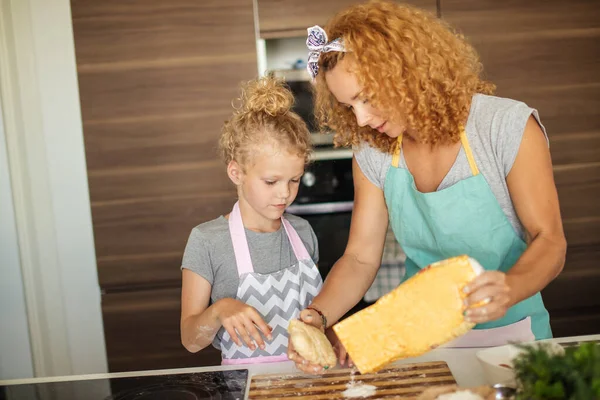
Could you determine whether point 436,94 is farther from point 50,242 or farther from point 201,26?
point 50,242

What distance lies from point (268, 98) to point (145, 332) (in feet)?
5.14

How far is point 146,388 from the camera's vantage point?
131 cm

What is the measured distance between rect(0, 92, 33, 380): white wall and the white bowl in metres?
2.07

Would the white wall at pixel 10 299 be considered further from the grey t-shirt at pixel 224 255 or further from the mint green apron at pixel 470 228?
the mint green apron at pixel 470 228

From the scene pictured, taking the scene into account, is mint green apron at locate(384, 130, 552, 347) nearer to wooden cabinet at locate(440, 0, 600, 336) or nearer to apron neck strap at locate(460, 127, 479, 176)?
apron neck strap at locate(460, 127, 479, 176)

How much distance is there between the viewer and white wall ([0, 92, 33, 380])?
259cm

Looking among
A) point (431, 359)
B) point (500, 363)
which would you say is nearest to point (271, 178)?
point (431, 359)

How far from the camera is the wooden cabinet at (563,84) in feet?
9.00

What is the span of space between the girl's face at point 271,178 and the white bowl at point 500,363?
0.64m

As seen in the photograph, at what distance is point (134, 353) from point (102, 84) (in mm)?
Result: 1186

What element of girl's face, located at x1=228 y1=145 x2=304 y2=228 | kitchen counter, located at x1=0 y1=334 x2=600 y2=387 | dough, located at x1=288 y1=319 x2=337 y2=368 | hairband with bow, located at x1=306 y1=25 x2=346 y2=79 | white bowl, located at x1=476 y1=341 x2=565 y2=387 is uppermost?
hairband with bow, located at x1=306 y1=25 x2=346 y2=79

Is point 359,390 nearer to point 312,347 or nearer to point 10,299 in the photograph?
point 312,347

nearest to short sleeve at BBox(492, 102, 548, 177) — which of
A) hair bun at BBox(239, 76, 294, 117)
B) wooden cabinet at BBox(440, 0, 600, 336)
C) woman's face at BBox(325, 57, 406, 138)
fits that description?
woman's face at BBox(325, 57, 406, 138)

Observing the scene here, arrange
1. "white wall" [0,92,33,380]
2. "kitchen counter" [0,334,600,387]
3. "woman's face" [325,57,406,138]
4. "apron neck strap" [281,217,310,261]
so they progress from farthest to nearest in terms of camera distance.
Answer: "white wall" [0,92,33,380] → "apron neck strap" [281,217,310,261] → "woman's face" [325,57,406,138] → "kitchen counter" [0,334,600,387]
